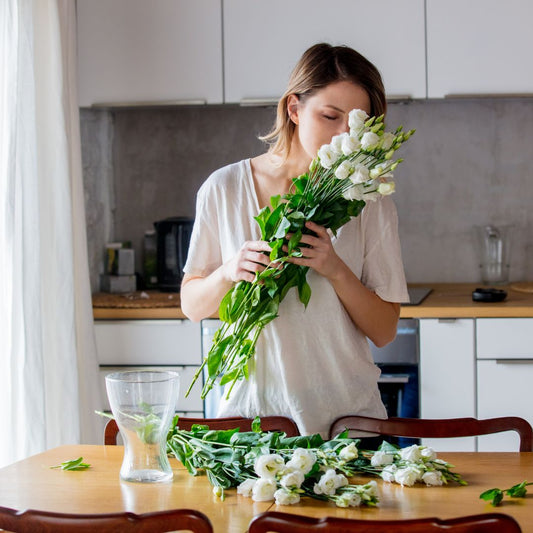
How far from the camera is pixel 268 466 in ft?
3.81

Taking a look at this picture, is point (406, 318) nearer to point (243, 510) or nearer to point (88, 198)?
point (88, 198)

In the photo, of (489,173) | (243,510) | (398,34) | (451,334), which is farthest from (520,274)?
(243,510)

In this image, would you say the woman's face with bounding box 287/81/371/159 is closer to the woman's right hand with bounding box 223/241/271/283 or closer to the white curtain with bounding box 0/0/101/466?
the woman's right hand with bounding box 223/241/271/283

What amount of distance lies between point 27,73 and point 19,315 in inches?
29.0

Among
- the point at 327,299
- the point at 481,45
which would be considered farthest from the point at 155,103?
the point at 327,299

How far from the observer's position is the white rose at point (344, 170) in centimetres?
131

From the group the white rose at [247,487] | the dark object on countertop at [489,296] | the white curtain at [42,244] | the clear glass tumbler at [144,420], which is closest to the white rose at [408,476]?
the white rose at [247,487]

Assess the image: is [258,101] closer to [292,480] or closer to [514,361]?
[514,361]

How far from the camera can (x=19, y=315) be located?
246 cm

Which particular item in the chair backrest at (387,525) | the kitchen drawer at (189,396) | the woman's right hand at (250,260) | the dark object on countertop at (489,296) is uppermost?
the woman's right hand at (250,260)

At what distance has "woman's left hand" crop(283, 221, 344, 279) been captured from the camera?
1480mm

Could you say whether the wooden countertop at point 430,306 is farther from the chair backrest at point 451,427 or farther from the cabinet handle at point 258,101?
the chair backrest at point 451,427

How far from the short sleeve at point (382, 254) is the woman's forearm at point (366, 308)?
28mm

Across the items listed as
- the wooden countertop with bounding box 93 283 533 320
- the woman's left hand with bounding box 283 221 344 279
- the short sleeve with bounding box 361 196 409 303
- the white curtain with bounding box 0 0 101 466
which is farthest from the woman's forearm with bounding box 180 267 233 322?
the wooden countertop with bounding box 93 283 533 320
